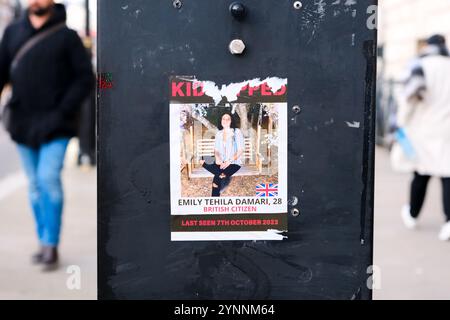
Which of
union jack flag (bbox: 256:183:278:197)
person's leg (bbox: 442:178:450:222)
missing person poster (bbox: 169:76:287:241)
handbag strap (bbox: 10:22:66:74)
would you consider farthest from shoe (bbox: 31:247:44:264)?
person's leg (bbox: 442:178:450:222)

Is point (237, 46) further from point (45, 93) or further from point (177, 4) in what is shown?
point (45, 93)

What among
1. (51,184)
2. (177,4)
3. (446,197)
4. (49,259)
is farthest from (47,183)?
(446,197)

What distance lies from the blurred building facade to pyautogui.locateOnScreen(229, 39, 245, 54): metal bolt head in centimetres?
926

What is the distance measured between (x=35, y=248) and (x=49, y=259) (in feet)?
2.31

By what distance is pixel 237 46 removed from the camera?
2.48m

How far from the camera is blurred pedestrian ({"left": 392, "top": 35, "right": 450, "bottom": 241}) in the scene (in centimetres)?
620

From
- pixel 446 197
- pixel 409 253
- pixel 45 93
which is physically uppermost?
pixel 45 93

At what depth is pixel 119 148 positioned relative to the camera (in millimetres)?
2547

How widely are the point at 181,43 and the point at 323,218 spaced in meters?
0.81

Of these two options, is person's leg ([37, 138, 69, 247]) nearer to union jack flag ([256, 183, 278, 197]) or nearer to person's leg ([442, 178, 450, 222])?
union jack flag ([256, 183, 278, 197])

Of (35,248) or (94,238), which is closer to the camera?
(35,248)

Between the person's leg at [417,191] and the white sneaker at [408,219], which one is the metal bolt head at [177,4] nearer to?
the person's leg at [417,191]
